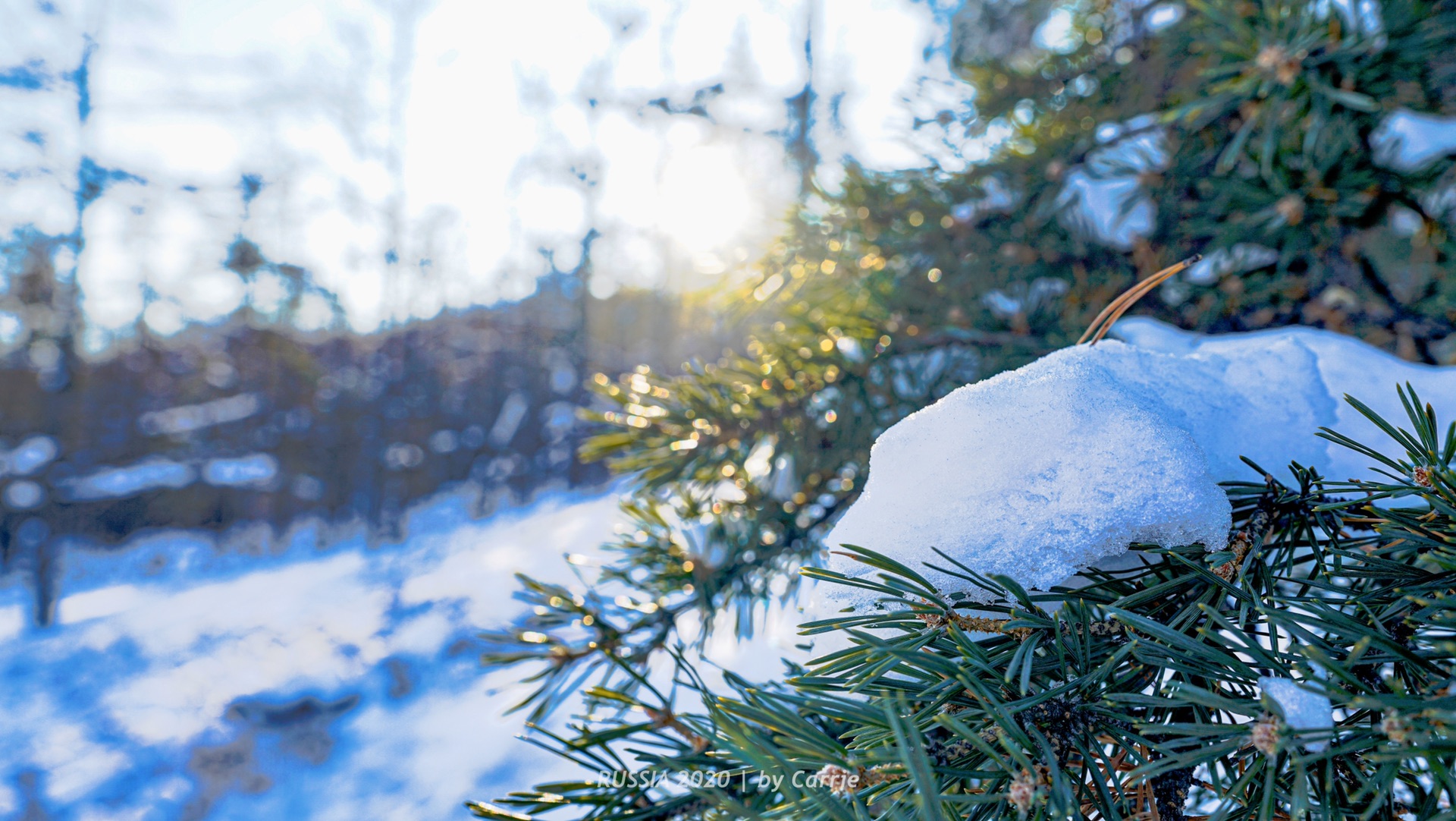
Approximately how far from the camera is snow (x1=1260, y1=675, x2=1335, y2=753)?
26 cm

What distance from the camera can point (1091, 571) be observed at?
342 millimetres

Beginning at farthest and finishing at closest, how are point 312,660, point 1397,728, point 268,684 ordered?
point 312,660, point 268,684, point 1397,728

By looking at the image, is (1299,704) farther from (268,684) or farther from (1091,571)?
(268,684)

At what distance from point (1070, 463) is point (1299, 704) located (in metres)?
0.13

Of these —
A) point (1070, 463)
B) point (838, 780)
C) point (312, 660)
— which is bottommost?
point (312, 660)

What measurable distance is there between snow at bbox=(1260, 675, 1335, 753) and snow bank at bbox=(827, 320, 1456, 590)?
0.24ft

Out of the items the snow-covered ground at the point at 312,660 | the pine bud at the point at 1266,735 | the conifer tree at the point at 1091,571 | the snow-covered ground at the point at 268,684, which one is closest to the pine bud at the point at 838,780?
the conifer tree at the point at 1091,571

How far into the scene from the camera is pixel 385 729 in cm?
355

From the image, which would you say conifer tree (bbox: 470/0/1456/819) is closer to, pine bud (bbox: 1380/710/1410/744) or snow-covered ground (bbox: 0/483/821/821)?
pine bud (bbox: 1380/710/1410/744)

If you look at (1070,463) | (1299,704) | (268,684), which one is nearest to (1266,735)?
(1299,704)

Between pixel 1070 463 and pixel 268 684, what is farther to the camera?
pixel 268 684

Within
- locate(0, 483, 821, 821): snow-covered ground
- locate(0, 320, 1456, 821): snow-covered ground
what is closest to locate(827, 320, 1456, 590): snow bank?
locate(0, 320, 1456, 821): snow-covered ground

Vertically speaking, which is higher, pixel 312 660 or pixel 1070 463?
pixel 1070 463

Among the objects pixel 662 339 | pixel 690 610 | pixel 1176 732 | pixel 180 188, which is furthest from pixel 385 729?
pixel 662 339
